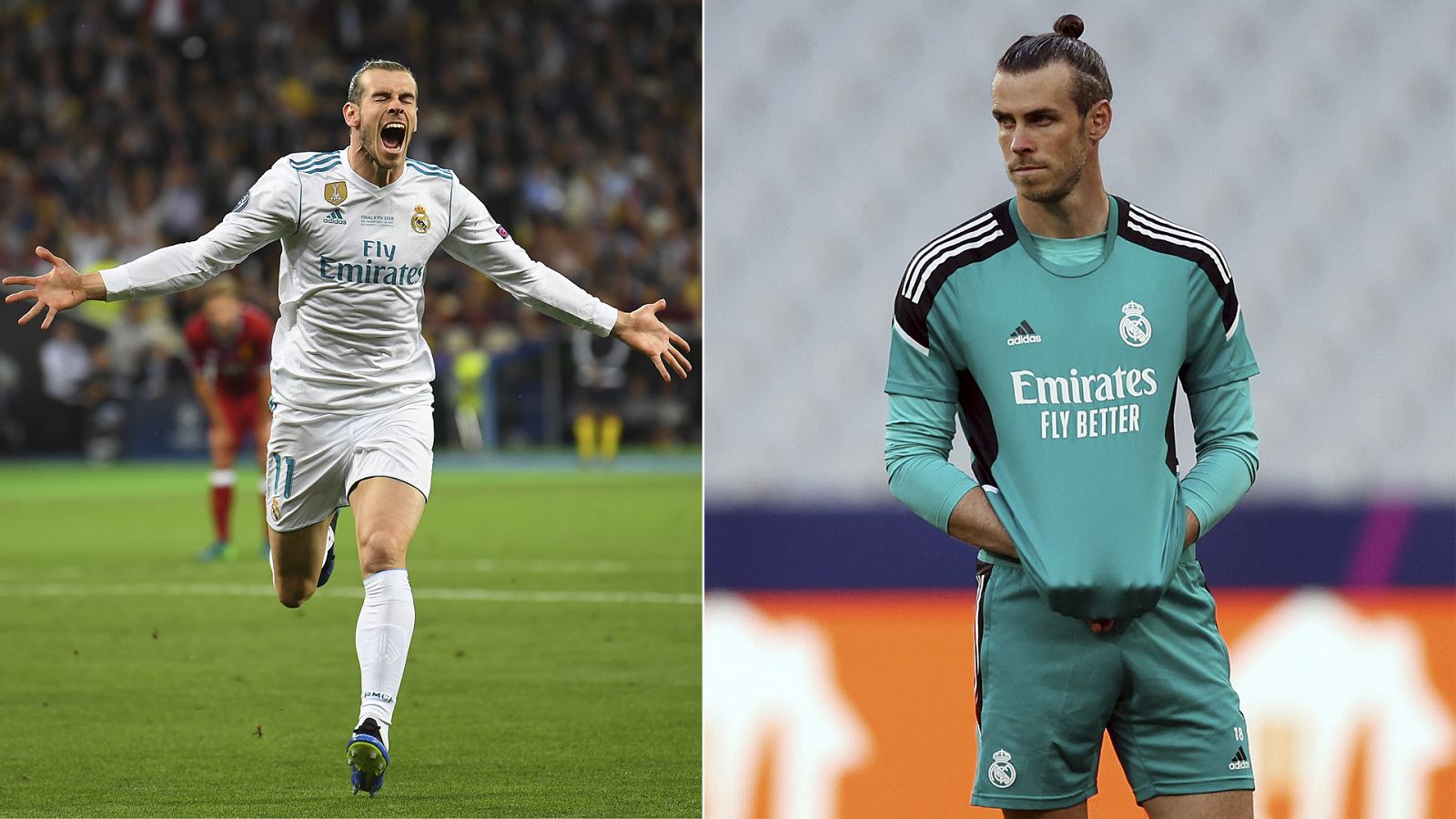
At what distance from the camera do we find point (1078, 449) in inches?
114

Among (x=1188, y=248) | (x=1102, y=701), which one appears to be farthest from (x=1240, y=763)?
(x=1188, y=248)

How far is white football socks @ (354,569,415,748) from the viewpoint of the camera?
4.95 meters

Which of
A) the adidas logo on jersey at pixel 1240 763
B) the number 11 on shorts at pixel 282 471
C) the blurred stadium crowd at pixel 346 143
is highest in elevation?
the blurred stadium crowd at pixel 346 143

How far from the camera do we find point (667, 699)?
7.05 meters

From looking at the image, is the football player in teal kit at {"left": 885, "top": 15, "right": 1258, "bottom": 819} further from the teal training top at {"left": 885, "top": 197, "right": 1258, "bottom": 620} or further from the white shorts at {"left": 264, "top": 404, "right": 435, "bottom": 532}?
the white shorts at {"left": 264, "top": 404, "right": 435, "bottom": 532}

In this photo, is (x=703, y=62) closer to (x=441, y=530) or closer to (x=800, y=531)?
(x=800, y=531)

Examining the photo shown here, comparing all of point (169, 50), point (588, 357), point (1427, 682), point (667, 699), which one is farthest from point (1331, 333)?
point (169, 50)

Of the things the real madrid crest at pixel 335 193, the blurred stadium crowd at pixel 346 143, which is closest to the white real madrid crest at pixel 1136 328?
the real madrid crest at pixel 335 193

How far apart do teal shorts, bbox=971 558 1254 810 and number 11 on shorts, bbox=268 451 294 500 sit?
3.39 m

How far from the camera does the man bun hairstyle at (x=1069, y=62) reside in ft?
9.21

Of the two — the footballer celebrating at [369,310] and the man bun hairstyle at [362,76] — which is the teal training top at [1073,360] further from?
the man bun hairstyle at [362,76]

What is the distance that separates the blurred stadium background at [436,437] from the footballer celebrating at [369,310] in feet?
2.71

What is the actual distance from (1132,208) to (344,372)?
10.8 ft

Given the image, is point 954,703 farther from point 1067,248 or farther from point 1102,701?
point 1067,248
